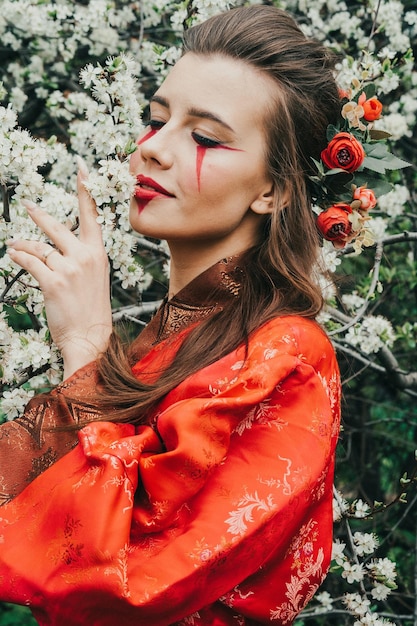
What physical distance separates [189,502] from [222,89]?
894mm

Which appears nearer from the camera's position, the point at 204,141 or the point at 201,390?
the point at 201,390

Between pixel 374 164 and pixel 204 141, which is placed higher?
pixel 204 141

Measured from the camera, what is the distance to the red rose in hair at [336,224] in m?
1.93

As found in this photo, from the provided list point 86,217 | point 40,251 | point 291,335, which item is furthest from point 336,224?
point 40,251

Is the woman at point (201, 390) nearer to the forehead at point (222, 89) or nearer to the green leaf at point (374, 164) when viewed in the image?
the forehead at point (222, 89)

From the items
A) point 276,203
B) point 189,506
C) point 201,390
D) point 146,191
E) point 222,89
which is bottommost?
A: point 189,506

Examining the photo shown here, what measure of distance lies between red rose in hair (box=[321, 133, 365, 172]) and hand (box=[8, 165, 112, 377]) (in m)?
0.59

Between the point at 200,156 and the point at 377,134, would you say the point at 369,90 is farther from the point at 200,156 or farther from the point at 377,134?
the point at 200,156

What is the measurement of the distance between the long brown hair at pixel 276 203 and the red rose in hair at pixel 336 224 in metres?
0.03

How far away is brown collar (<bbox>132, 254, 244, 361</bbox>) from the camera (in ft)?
5.90

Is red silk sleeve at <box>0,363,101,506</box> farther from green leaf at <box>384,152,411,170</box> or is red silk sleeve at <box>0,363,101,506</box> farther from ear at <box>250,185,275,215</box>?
green leaf at <box>384,152,411,170</box>

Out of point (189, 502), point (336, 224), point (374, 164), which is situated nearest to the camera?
→ point (189, 502)

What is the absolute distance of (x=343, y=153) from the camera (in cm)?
190

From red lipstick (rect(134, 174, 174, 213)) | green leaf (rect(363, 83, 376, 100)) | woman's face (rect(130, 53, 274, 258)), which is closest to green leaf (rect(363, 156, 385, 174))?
green leaf (rect(363, 83, 376, 100))
